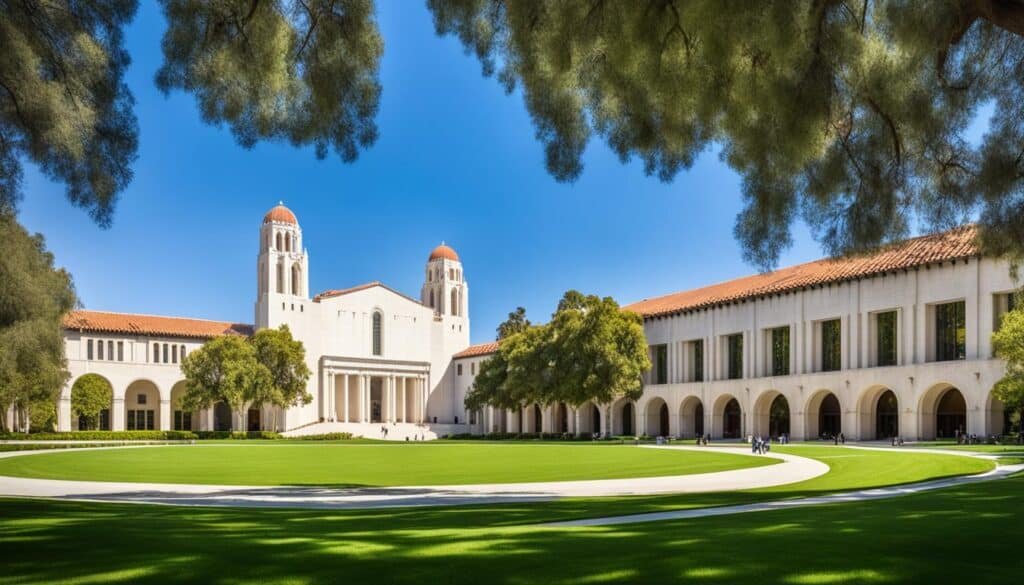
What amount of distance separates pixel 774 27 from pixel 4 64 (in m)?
8.95

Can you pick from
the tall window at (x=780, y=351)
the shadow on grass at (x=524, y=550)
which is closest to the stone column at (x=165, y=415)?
the tall window at (x=780, y=351)

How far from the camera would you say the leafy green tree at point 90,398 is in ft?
258

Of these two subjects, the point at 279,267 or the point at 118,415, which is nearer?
the point at 118,415

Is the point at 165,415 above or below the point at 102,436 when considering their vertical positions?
below

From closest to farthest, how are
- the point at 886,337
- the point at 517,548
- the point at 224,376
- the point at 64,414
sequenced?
the point at 517,548 → the point at 886,337 → the point at 224,376 → the point at 64,414

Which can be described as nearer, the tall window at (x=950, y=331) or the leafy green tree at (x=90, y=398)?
the tall window at (x=950, y=331)

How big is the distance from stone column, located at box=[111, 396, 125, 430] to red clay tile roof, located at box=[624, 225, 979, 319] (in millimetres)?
46942

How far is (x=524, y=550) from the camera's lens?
9438 millimetres

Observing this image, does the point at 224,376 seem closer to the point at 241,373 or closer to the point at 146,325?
the point at 241,373

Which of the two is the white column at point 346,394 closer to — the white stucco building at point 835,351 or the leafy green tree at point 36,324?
the white stucco building at point 835,351

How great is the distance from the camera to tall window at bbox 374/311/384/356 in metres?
100

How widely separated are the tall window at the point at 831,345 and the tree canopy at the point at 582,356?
11952 mm

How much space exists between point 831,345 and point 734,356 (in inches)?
365

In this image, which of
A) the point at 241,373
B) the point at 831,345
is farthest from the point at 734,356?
the point at 241,373
